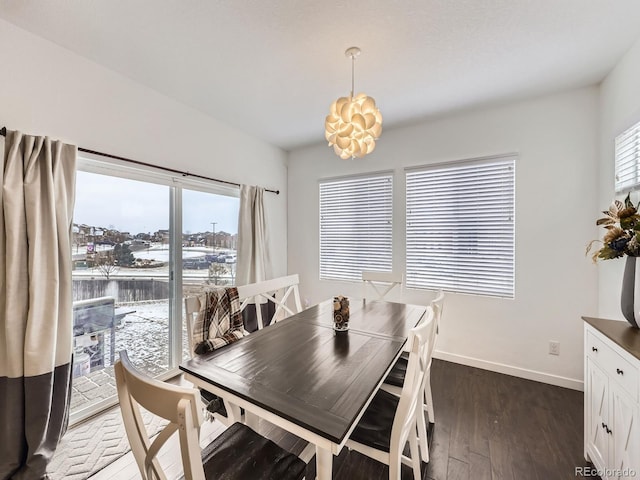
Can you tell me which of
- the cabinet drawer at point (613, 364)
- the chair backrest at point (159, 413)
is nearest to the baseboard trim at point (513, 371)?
the cabinet drawer at point (613, 364)

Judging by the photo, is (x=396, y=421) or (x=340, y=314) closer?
(x=396, y=421)

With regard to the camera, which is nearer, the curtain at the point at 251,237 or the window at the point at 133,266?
the window at the point at 133,266

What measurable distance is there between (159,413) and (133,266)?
209 cm

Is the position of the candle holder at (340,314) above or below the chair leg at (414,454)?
above

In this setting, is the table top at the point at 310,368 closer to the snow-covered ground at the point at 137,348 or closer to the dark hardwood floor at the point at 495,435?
the dark hardwood floor at the point at 495,435

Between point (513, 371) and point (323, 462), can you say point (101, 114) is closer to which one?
point (323, 462)

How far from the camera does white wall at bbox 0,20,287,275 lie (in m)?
1.70

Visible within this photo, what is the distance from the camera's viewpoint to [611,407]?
1335 mm

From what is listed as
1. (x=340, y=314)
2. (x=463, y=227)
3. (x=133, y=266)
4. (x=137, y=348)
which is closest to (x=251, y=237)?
(x=133, y=266)

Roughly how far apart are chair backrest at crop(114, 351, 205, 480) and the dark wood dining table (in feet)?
1.00

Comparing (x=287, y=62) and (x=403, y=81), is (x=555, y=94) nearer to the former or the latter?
(x=403, y=81)

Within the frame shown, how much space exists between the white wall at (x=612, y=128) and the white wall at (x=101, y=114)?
3304 mm

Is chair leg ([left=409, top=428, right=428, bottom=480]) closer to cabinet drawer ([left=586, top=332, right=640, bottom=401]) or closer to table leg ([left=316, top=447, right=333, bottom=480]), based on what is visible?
table leg ([left=316, top=447, right=333, bottom=480])

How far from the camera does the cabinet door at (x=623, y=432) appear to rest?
1.14 meters
